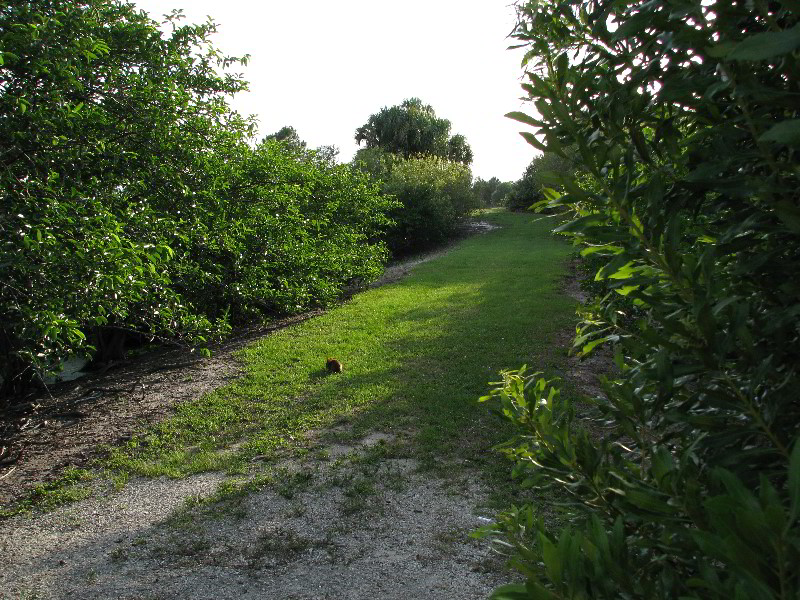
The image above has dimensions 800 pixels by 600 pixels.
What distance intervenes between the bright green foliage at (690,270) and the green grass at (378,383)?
0.61 m

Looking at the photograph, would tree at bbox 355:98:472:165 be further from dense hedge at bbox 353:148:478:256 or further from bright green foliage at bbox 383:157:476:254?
bright green foliage at bbox 383:157:476:254

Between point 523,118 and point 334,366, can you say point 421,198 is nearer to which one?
point 334,366

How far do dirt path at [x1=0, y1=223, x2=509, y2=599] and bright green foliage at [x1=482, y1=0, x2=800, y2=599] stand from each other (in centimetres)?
284

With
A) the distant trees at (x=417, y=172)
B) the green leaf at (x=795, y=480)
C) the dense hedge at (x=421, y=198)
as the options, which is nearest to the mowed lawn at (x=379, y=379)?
the green leaf at (x=795, y=480)

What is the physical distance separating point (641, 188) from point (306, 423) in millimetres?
5842

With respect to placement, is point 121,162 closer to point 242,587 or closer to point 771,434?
point 242,587

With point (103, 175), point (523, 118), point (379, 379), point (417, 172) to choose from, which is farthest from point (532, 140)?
point (417, 172)

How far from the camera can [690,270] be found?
1046 millimetres

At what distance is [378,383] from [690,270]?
23.1 ft

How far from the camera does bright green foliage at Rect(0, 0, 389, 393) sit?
16.2ft

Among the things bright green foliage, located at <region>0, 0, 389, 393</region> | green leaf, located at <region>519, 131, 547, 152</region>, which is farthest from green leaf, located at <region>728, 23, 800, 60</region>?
bright green foliage, located at <region>0, 0, 389, 393</region>

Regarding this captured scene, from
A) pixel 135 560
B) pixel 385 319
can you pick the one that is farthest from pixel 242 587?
pixel 385 319

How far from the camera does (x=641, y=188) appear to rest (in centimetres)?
114

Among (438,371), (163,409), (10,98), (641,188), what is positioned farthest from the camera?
(438,371)
